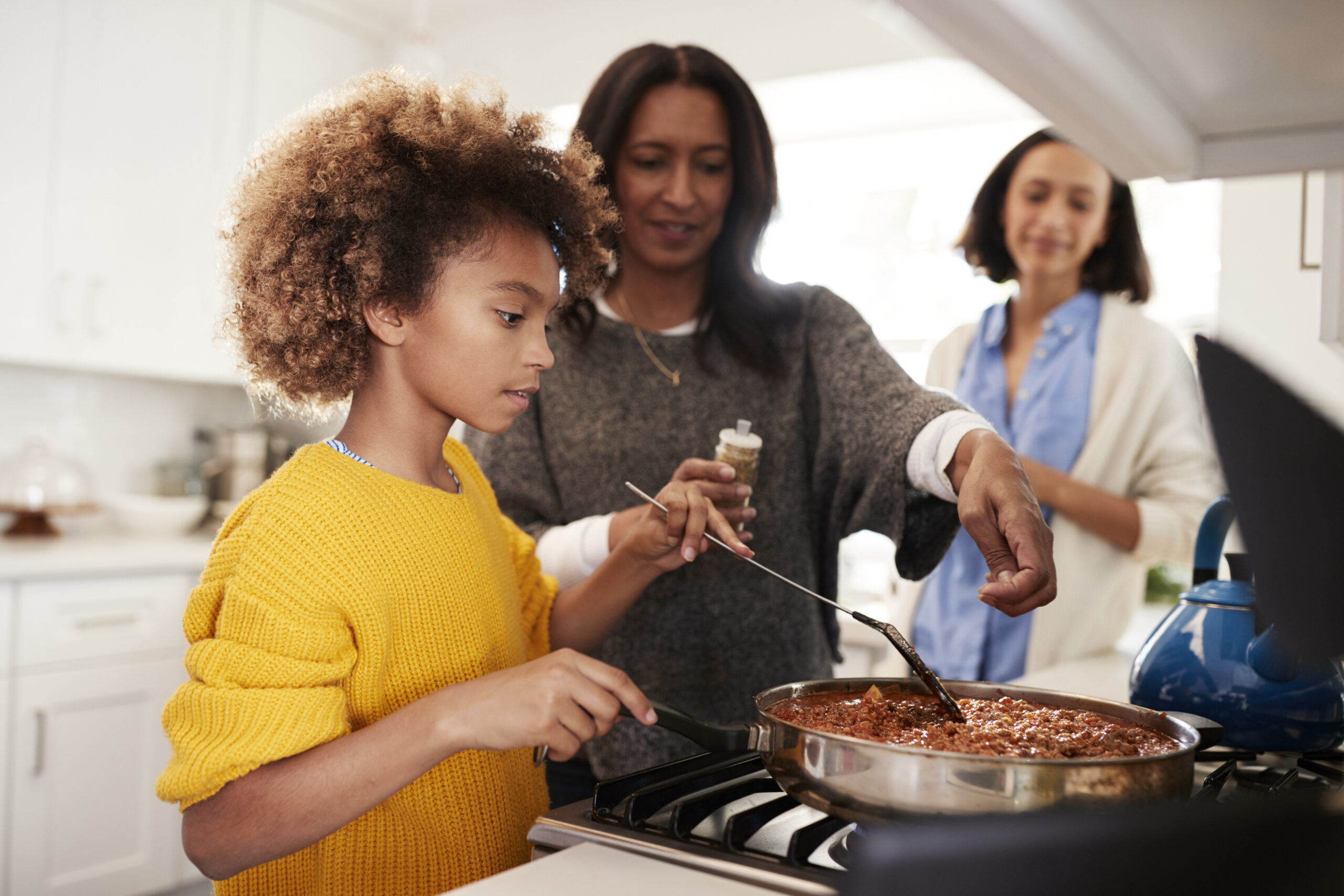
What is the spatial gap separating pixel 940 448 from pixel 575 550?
0.42 m

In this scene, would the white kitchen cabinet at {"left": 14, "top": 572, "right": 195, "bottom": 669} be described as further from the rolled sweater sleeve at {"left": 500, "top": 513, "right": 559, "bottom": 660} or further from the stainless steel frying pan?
the stainless steel frying pan

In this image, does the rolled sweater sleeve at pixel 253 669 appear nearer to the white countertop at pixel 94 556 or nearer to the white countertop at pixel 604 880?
the white countertop at pixel 604 880

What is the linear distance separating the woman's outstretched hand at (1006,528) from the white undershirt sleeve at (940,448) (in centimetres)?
2

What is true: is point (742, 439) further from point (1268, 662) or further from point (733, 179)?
point (1268, 662)

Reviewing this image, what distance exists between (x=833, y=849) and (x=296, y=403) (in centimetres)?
66

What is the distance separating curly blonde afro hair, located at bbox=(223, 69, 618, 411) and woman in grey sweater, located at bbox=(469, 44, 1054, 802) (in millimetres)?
340

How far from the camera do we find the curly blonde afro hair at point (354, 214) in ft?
2.89

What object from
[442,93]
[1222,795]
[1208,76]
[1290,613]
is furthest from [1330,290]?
[442,93]

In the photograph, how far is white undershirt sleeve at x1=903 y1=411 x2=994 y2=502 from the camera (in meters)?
0.96

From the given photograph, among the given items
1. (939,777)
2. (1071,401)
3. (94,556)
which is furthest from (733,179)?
(94,556)

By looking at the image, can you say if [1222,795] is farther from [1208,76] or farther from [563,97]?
[563,97]

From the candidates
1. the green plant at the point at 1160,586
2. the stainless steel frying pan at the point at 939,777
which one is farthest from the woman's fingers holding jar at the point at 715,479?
the green plant at the point at 1160,586

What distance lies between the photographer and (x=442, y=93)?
973 millimetres

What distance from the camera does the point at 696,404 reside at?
4.29 ft
